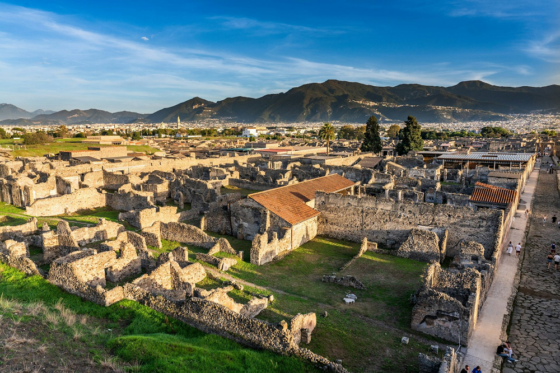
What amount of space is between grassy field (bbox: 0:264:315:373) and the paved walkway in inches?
267

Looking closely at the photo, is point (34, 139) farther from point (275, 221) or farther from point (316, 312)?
point (316, 312)

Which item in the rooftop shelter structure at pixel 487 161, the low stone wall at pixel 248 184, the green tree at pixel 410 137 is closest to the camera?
the low stone wall at pixel 248 184

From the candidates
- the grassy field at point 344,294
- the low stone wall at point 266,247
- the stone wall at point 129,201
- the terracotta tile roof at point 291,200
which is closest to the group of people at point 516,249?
the grassy field at point 344,294

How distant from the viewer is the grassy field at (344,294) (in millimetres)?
11891

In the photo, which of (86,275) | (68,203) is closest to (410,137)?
(68,203)

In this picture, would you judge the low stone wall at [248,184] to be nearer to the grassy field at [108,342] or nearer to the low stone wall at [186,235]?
the low stone wall at [186,235]

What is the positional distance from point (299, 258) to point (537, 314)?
1163 cm

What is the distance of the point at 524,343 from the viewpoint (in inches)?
517

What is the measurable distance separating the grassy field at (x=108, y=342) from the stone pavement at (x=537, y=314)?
8.54 m

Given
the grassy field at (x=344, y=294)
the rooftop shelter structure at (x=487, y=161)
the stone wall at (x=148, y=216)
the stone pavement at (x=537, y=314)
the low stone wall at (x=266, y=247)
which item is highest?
the rooftop shelter structure at (x=487, y=161)

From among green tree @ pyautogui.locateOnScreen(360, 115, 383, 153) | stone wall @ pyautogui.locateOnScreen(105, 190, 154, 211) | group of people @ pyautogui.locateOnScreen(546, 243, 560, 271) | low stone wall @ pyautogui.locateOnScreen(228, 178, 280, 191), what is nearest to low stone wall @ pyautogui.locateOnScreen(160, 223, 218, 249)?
stone wall @ pyautogui.locateOnScreen(105, 190, 154, 211)

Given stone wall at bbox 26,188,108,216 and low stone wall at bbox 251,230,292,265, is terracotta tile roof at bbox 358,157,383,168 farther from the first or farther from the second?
stone wall at bbox 26,188,108,216

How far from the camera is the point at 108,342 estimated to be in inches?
385

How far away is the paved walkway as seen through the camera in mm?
12242
